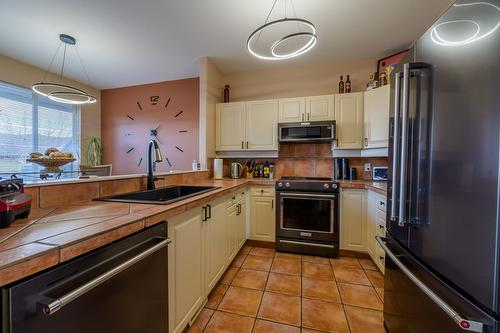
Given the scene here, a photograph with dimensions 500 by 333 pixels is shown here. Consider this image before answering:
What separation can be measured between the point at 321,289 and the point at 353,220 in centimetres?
98

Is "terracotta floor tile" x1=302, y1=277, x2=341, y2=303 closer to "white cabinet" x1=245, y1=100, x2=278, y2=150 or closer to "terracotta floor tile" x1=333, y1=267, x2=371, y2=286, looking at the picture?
"terracotta floor tile" x1=333, y1=267, x2=371, y2=286

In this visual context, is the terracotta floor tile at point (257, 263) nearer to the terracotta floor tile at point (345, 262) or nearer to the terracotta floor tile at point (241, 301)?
the terracotta floor tile at point (241, 301)

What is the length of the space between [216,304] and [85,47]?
347cm

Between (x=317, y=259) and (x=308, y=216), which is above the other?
(x=308, y=216)

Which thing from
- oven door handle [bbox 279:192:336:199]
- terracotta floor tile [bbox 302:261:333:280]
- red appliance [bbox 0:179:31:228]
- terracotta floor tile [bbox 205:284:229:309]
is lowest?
terracotta floor tile [bbox 205:284:229:309]

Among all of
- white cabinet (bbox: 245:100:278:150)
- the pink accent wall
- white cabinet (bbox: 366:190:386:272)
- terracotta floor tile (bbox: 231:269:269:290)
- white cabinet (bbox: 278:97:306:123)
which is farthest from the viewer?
the pink accent wall

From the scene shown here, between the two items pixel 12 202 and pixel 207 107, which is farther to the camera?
pixel 207 107

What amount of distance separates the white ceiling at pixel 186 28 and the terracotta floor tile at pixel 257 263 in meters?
2.64

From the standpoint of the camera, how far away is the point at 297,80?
3.27m

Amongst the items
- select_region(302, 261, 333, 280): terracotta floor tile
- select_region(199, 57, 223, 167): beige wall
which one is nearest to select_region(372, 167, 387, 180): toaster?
select_region(302, 261, 333, 280): terracotta floor tile

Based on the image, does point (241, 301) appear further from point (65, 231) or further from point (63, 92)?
point (63, 92)

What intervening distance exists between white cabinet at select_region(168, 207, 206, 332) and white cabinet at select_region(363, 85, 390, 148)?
7.54ft

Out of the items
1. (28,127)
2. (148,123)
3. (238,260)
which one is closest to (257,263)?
(238,260)

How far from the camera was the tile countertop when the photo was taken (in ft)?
1.78
